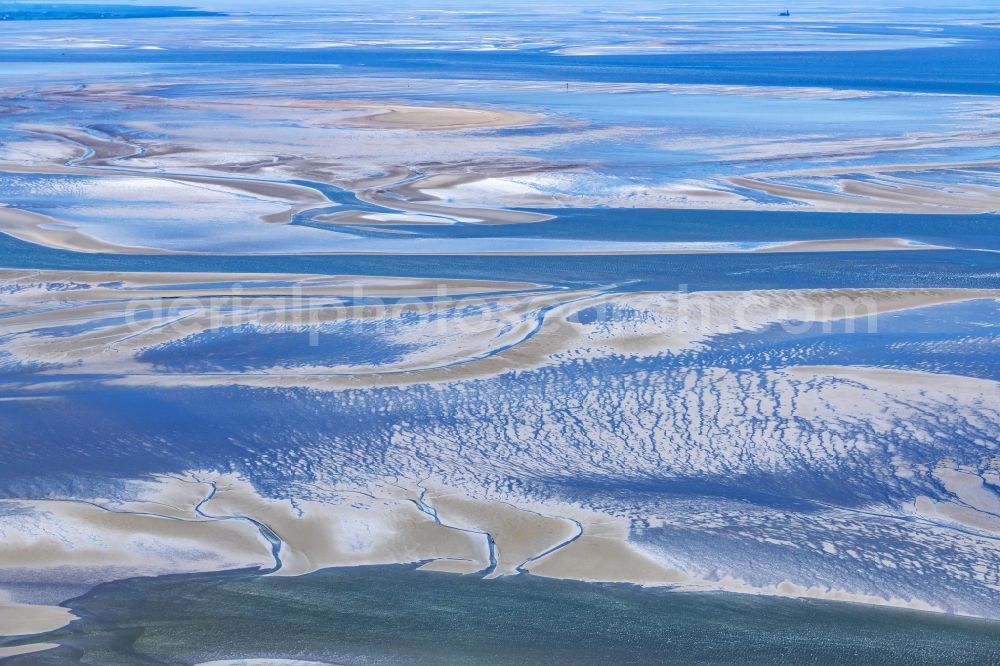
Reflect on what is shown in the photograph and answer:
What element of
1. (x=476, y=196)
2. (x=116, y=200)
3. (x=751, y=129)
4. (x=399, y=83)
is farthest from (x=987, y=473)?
(x=399, y=83)

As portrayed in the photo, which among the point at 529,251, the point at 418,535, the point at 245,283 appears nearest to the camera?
the point at 418,535

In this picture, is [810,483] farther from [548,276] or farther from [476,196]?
[476,196]

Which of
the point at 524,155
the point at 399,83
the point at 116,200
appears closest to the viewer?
the point at 116,200

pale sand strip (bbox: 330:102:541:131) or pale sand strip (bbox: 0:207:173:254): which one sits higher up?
pale sand strip (bbox: 330:102:541:131)

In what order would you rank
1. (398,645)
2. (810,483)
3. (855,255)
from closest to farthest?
(398,645) < (810,483) < (855,255)

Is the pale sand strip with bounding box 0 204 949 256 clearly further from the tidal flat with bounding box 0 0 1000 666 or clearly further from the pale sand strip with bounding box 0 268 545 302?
the pale sand strip with bounding box 0 268 545 302

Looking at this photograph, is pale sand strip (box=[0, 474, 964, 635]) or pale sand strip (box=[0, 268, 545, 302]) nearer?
pale sand strip (box=[0, 474, 964, 635])

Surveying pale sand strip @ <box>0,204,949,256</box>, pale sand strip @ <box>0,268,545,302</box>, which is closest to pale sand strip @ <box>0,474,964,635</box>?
pale sand strip @ <box>0,268,545,302</box>

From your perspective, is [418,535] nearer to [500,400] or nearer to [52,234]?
[500,400]

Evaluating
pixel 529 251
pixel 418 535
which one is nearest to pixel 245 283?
pixel 529 251

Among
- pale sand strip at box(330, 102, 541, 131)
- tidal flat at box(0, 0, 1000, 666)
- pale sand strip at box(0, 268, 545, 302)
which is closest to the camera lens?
tidal flat at box(0, 0, 1000, 666)

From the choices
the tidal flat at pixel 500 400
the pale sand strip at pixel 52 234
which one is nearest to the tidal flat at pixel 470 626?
the tidal flat at pixel 500 400
